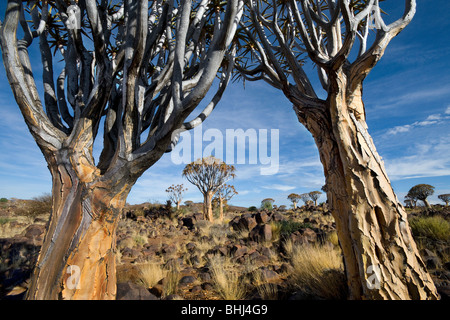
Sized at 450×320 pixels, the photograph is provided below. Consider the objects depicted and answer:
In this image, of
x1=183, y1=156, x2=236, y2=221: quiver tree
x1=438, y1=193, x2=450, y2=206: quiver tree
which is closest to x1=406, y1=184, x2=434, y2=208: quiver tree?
x1=438, y1=193, x2=450, y2=206: quiver tree

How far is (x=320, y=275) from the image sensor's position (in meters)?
3.37

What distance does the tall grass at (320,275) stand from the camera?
10.0ft

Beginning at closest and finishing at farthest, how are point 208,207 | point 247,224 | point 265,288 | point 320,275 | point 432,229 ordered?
point 265,288 → point 320,275 → point 432,229 → point 247,224 → point 208,207

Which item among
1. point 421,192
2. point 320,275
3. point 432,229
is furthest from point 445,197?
point 320,275

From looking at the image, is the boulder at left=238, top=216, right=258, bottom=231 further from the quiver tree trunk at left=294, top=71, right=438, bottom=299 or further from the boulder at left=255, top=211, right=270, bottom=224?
the quiver tree trunk at left=294, top=71, right=438, bottom=299

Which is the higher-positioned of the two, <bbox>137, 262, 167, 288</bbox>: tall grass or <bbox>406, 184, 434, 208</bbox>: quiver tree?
<bbox>406, 184, 434, 208</bbox>: quiver tree

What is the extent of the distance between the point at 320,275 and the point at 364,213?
1395 mm

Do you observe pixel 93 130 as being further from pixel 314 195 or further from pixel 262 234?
pixel 314 195

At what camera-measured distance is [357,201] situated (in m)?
2.69

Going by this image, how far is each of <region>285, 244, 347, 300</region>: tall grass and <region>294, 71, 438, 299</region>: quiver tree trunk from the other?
1.33 feet

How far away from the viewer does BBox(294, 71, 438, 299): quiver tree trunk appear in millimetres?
2418

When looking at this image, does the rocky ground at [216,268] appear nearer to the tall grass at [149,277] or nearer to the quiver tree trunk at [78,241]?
the tall grass at [149,277]

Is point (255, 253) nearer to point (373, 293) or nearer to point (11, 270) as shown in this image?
point (373, 293)

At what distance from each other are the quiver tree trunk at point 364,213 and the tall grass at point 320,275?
41cm
